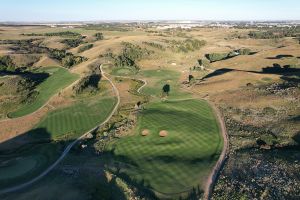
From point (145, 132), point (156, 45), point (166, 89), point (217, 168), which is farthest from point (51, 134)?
point (156, 45)

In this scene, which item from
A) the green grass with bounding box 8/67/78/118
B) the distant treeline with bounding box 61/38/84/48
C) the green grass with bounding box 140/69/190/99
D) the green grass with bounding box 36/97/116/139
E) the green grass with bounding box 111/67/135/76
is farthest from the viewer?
the distant treeline with bounding box 61/38/84/48

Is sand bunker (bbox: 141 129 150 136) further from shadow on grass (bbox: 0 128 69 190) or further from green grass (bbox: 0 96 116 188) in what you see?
shadow on grass (bbox: 0 128 69 190)

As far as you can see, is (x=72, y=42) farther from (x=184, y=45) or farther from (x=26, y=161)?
(x=26, y=161)

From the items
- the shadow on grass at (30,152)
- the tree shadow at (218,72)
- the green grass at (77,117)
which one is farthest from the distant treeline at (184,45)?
the shadow on grass at (30,152)

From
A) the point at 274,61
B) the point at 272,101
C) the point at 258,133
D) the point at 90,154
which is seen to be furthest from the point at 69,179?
the point at 274,61

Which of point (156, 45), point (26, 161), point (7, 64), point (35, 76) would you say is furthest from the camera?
point (156, 45)

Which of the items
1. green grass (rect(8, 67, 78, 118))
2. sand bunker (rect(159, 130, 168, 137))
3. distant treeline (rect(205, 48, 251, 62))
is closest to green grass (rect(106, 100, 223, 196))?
sand bunker (rect(159, 130, 168, 137))

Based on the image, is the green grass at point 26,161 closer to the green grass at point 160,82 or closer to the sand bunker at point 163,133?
the sand bunker at point 163,133
